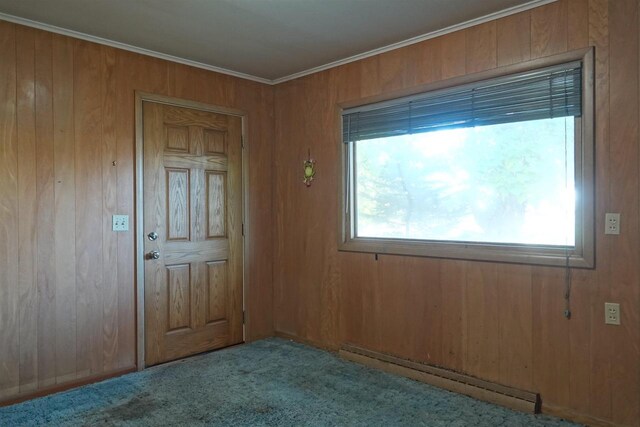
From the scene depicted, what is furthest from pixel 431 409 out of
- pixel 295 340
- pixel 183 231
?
pixel 183 231

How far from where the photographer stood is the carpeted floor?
8.18ft

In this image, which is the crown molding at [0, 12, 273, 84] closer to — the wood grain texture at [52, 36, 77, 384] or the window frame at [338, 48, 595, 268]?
the wood grain texture at [52, 36, 77, 384]

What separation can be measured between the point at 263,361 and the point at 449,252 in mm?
1722

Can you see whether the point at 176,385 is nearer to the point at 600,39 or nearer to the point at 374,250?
the point at 374,250

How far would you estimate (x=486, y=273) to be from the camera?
2830 mm

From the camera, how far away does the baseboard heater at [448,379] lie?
2.61 m

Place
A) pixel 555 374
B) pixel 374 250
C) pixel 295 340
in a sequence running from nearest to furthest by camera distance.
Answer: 1. pixel 555 374
2. pixel 374 250
3. pixel 295 340

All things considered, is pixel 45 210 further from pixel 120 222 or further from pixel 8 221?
pixel 120 222

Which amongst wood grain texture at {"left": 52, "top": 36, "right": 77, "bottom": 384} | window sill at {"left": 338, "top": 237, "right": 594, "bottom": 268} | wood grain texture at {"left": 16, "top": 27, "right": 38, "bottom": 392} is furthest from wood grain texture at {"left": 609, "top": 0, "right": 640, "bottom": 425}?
wood grain texture at {"left": 16, "top": 27, "right": 38, "bottom": 392}

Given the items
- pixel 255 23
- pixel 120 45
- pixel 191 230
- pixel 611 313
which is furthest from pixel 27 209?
pixel 611 313

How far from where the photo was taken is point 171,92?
3.51 m

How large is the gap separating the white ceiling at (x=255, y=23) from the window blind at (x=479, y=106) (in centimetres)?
43

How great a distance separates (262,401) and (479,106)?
2389 millimetres

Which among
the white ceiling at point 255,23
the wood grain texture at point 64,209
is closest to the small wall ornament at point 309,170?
the white ceiling at point 255,23
